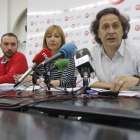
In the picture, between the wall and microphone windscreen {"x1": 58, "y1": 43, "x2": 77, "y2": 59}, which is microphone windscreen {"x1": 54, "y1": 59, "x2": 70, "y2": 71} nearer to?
microphone windscreen {"x1": 58, "y1": 43, "x2": 77, "y2": 59}

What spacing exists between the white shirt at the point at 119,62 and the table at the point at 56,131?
0.77 metres

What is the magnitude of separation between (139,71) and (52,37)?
78 centimetres

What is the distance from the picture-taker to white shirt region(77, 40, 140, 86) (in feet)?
3.49

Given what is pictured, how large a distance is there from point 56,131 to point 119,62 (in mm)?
973

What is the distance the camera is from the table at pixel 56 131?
20 cm

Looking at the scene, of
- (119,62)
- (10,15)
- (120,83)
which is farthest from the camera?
(10,15)

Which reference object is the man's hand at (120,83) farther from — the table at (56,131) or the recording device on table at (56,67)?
the table at (56,131)

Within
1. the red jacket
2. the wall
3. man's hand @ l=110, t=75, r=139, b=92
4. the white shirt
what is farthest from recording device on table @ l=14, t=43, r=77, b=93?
the wall

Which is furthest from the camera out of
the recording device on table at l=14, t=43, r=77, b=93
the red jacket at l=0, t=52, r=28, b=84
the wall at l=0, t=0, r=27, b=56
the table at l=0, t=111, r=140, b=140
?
the wall at l=0, t=0, r=27, b=56

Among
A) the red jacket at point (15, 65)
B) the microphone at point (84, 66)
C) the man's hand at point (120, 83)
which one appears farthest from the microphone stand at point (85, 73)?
the red jacket at point (15, 65)

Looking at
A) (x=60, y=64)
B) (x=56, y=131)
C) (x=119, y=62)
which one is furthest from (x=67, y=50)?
(x=119, y=62)

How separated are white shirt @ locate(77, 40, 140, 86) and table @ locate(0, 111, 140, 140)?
0.77 m

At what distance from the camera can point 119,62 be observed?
111cm

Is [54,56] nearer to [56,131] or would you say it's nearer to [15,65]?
[56,131]
